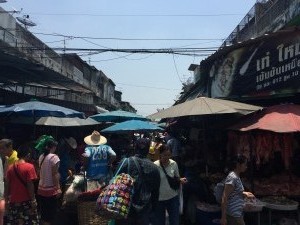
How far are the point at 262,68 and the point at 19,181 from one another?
19.4 ft

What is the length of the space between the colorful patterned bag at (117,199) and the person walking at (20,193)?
1.26 m

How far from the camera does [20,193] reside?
5840 mm

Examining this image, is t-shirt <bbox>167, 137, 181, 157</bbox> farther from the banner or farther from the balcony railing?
the balcony railing

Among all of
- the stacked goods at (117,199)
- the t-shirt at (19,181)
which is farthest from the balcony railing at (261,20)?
the t-shirt at (19,181)

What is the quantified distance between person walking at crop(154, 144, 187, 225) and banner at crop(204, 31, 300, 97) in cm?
357

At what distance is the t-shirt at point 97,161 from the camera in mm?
7594

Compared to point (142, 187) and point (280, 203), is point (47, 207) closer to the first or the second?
point (142, 187)

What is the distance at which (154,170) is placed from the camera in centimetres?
554

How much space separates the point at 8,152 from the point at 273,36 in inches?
239

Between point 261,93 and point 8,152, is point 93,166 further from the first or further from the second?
point 261,93

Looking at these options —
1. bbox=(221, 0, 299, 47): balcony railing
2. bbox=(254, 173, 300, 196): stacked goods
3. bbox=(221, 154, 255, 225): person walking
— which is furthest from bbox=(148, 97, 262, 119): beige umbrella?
bbox=(221, 0, 299, 47): balcony railing

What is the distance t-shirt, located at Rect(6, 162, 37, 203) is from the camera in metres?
5.76

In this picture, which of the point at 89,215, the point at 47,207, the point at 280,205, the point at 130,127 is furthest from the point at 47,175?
the point at 130,127

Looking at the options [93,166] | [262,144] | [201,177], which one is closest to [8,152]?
[93,166]
